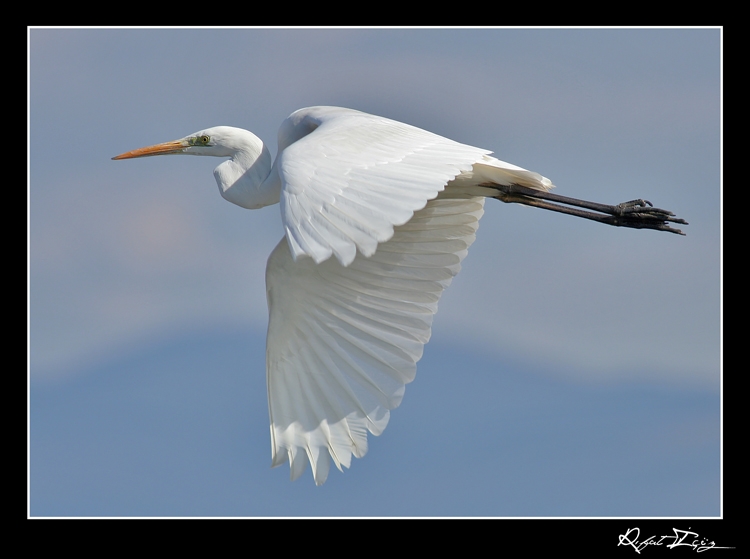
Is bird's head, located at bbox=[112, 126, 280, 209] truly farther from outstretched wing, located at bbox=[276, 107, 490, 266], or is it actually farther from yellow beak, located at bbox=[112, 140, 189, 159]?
outstretched wing, located at bbox=[276, 107, 490, 266]

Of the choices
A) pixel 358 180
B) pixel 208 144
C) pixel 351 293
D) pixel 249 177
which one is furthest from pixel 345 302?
pixel 358 180

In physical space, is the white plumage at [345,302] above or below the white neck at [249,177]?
below

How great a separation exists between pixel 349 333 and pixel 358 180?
151cm

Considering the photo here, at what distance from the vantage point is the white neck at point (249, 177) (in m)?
5.65

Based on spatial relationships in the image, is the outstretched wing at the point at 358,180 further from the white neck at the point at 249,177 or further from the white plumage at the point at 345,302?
the white neck at the point at 249,177

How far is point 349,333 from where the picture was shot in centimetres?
554

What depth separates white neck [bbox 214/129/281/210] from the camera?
18.5ft

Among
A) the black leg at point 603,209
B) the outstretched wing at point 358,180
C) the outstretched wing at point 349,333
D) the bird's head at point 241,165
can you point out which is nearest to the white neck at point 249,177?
the bird's head at point 241,165

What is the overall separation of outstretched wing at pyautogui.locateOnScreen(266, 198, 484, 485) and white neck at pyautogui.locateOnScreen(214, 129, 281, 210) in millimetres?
327

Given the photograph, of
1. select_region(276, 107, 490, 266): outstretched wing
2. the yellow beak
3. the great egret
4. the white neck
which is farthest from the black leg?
the yellow beak

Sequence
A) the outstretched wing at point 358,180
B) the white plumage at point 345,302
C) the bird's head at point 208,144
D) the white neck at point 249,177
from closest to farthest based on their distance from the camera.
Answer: the outstretched wing at point 358,180 < the white plumage at point 345,302 < the white neck at point 249,177 < the bird's head at point 208,144

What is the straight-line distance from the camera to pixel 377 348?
549cm

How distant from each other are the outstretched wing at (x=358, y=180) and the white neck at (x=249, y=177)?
28.3 inches

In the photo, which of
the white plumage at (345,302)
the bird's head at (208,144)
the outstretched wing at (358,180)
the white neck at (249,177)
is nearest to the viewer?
the outstretched wing at (358,180)
